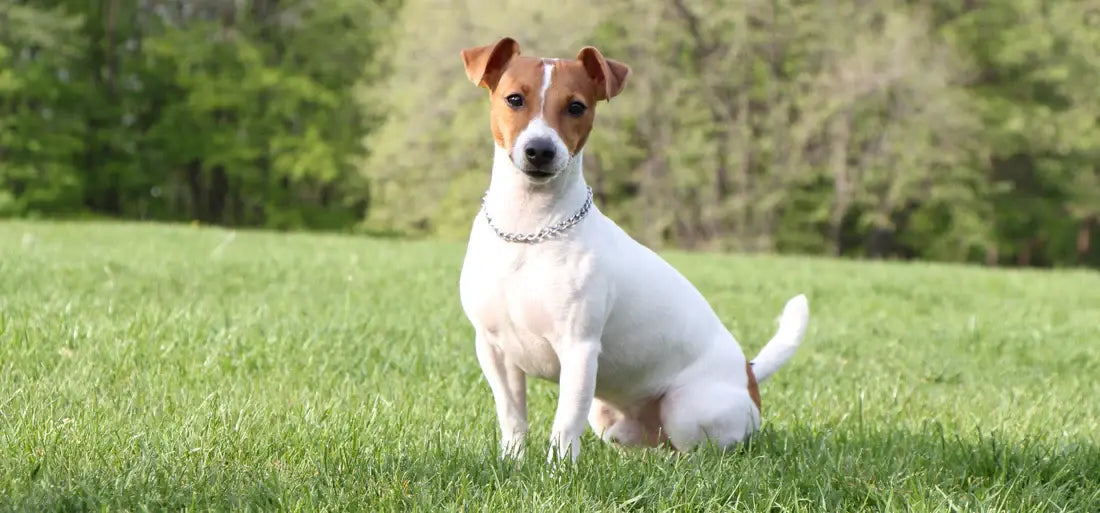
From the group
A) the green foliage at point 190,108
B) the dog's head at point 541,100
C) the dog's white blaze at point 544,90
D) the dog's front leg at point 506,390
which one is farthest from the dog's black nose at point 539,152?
the green foliage at point 190,108

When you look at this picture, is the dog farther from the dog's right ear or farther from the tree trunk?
the tree trunk

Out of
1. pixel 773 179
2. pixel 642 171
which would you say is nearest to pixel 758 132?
pixel 773 179

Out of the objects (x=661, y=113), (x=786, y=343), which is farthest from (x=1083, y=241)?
(x=786, y=343)

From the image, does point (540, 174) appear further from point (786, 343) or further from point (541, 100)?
point (786, 343)

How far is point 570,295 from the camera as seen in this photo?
10.6ft

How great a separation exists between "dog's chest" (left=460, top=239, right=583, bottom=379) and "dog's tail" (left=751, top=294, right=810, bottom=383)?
103 cm

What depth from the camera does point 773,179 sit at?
29.6 meters

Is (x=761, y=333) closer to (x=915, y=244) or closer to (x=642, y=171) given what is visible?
(x=642, y=171)

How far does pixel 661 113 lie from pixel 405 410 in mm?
25864

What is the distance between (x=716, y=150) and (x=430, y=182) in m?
8.49

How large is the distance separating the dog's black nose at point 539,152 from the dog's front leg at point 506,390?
696 millimetres

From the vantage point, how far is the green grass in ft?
9.55

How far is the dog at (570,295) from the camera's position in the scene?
10.6 feet

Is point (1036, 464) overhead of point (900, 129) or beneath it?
beneath
